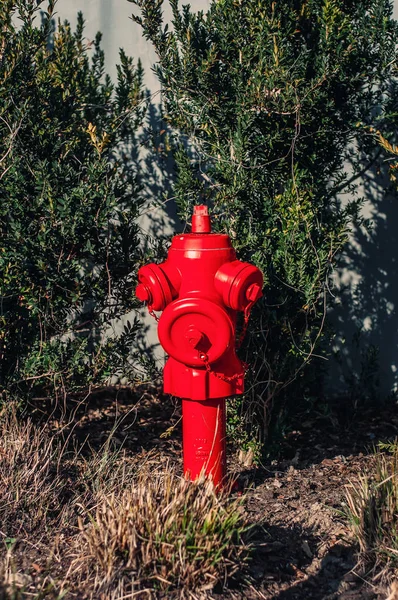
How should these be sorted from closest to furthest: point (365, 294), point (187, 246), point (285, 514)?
point (187, 246) < point (285, 514) < point (365, 294)

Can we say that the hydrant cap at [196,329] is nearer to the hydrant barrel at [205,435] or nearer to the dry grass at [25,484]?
the hydrant barrel at [205,435]

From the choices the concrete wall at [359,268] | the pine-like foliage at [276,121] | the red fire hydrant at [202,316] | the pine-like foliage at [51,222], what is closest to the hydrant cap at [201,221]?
the red fire hydrant at [202,316]

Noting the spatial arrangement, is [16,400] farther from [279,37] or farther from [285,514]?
[279,37]

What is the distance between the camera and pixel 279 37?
4.07 m

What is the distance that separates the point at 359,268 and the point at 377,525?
2.45 m

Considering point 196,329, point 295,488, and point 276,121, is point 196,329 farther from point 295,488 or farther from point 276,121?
point 276,121

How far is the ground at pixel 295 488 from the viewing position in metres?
3.32

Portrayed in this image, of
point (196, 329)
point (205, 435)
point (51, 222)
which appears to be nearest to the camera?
point (196, 329)

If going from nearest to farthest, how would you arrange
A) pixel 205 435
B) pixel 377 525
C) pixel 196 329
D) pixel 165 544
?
pixel 165 544 < pixel 377 525 < pixel 196 329 < pixel 205 435

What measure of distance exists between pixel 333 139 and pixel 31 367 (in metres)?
2.24

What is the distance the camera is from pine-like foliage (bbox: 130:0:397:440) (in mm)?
4121

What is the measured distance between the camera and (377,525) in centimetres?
342

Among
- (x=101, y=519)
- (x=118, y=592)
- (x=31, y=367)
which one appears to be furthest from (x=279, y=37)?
(x=118, y=592)

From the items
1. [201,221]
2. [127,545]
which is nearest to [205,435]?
[127,545]
